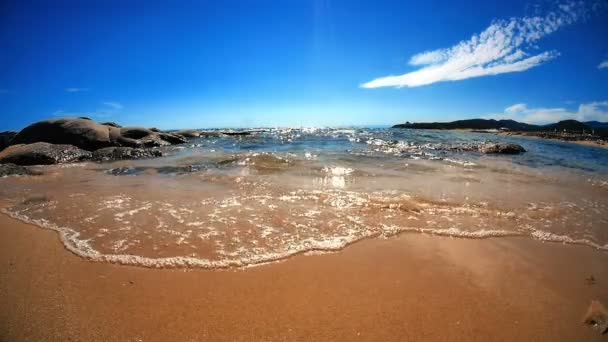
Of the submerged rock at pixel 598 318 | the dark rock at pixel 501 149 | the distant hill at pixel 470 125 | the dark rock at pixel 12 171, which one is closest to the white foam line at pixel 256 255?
the submerged rock at pixel 598 318

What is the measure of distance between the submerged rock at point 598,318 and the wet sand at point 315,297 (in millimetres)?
61

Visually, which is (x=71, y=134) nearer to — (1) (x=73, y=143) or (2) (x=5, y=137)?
(1) (x=73, y=143)

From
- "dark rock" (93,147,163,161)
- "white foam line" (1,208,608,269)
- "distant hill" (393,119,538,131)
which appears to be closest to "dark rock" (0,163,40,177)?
"dark rock" (93,147,163,161)

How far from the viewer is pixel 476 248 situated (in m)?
3.92

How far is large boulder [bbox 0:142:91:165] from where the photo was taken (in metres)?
11.2

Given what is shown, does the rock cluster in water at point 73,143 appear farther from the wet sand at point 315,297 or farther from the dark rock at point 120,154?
the wet sand at point 315,297

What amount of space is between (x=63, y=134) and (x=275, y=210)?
1538 centimetres

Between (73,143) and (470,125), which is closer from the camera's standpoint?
(73,143)

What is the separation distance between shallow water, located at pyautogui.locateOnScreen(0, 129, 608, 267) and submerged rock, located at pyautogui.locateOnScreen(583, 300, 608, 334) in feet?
5.60

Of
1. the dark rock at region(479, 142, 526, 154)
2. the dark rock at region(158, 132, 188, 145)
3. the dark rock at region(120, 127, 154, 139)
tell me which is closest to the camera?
the dark rock at region(479, 142, 526, 154)

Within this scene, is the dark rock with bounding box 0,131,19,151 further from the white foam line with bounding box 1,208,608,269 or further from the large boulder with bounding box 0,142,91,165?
the white foam line with bounding box 1,208,608,269

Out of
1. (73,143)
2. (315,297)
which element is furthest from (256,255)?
(73,143)

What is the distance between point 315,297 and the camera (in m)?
2.78

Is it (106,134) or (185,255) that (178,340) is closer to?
(185,255)
